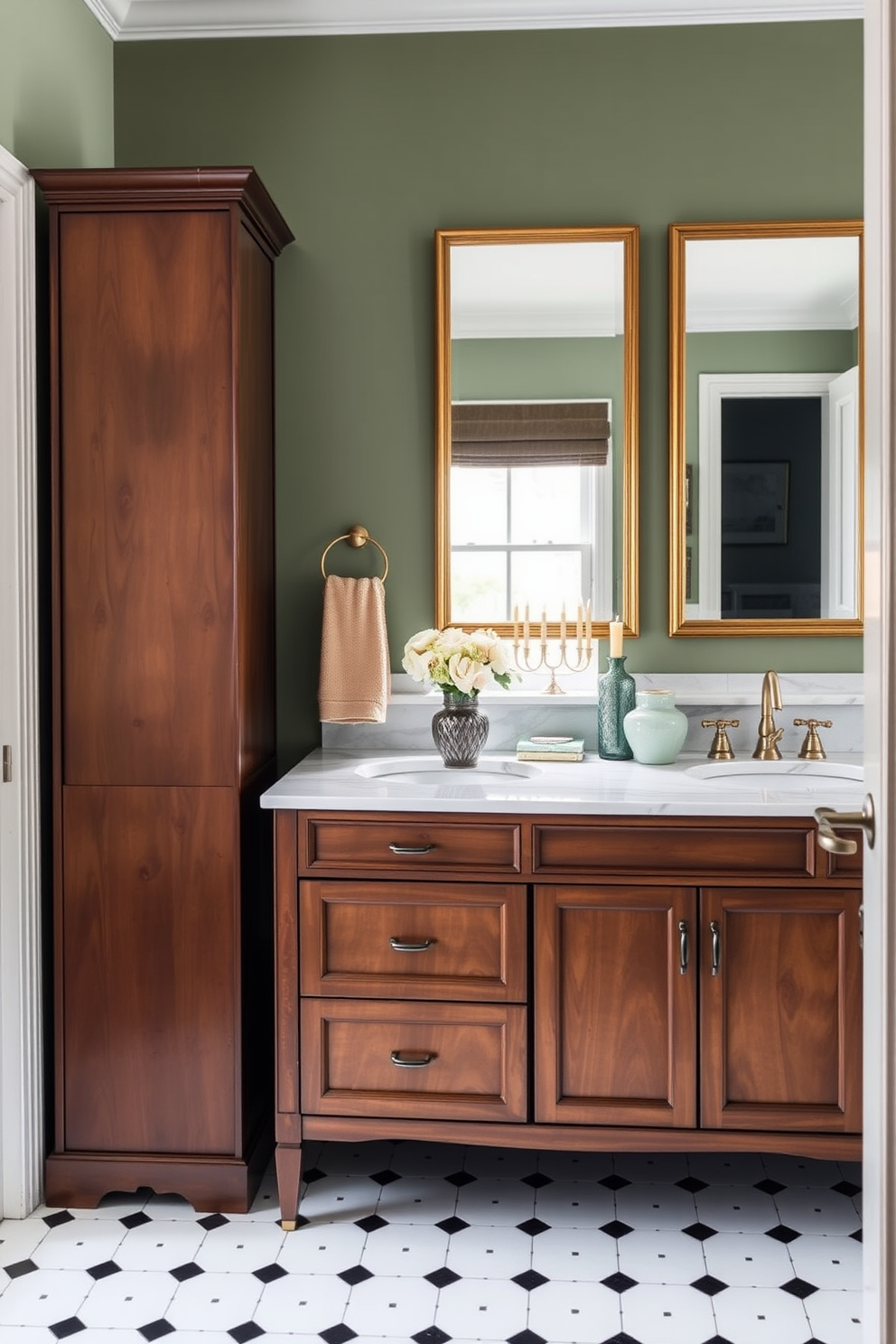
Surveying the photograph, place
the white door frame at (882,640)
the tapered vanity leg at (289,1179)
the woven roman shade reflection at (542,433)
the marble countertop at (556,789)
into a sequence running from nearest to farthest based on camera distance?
the white door frame at (882,640)
the marble countertop at (556,789)
the tapered vanity leg at (289,1179)
the woven roman shade reflection at (542,433)

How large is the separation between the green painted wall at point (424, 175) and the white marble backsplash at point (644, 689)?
0.18 feet

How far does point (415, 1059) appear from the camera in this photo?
86.0 inches

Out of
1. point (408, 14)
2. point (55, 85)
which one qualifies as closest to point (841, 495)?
point (408, 14)

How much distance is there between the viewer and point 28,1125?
90.6 inches

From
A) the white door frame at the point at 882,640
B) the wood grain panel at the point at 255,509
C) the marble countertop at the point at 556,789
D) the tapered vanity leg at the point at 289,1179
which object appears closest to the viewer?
the white door frame at the point at 882,640

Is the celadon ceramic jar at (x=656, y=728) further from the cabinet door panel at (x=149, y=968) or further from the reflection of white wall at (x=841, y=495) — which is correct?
the cabinet door panel at (x=149, y=968)

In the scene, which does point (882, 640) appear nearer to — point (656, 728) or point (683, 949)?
point (683, 949)

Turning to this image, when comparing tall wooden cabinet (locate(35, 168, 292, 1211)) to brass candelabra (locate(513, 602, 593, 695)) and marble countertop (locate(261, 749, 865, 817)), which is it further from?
brass candelabra (locate(513, 602, 593, 695))

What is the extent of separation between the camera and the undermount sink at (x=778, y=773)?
8.18 feet

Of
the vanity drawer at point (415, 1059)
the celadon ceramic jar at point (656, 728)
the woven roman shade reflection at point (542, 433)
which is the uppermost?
the woven roman shade reflection at point (542, 433)

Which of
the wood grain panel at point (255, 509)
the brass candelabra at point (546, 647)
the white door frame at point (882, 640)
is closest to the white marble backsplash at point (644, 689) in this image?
the brass candelabra at point (546, 647)

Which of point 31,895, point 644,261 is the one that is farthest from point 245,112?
point 31,895

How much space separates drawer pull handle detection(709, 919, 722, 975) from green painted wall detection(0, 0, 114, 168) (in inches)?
80.1

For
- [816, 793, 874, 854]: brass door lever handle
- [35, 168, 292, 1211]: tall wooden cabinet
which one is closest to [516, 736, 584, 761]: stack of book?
[35, 168, 292, 1211]: tall wooden cabinet
